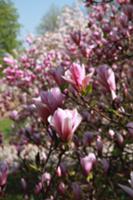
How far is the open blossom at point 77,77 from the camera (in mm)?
1961

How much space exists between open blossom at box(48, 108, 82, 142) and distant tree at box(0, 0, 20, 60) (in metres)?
38.9

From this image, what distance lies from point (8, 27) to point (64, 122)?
4146 cm

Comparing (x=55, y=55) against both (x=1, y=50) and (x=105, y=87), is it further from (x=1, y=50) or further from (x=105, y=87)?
(x=1, y=50)

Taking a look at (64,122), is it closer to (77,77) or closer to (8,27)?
(77,77)

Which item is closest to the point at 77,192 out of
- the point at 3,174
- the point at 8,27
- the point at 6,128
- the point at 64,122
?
the point at 3,174

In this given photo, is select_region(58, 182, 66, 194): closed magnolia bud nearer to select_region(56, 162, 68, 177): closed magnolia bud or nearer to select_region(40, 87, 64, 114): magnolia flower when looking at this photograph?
select_region(56, 162, 68, 177): closed magnolia bud

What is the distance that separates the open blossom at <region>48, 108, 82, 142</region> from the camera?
5.75ft

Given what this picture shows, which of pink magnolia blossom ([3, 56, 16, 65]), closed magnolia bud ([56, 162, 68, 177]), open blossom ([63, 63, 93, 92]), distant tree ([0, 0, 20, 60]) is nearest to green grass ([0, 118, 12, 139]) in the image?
pink magnolia blossom ([3, 56, 16, 65])

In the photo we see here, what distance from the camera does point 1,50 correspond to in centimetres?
3903

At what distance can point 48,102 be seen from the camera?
1.90m

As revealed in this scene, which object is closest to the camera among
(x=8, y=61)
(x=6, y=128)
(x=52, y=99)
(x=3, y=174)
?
(x=52, y=99)

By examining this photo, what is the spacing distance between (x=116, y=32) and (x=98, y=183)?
155cm

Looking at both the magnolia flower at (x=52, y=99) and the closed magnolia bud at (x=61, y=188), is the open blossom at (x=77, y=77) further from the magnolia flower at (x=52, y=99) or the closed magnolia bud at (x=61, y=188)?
the closed magnolia bud at (x=61, y=188)

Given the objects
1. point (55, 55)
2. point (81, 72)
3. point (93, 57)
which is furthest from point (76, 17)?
point (81, 72)
